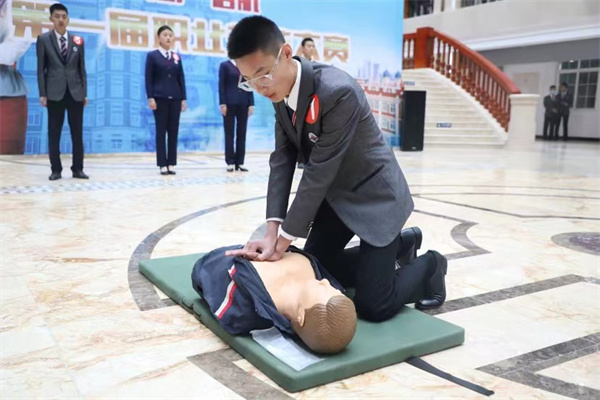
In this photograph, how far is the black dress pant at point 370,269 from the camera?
1836mm

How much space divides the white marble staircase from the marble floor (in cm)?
723

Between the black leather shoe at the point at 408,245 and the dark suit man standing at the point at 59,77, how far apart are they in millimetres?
4162

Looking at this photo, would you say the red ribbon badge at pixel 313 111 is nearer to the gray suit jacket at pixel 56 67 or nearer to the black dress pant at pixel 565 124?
the gray suit jacket at pixel 56 67

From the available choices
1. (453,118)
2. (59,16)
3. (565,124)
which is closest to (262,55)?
(59,16)

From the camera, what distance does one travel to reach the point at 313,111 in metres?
1.72

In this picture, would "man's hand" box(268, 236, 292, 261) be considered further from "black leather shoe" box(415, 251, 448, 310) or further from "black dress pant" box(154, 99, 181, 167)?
"black dress pant" box(154, 99, 181, 167)

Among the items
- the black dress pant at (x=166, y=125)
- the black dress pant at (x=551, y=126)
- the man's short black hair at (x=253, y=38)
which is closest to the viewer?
the man's short black hair at (x=253, y=38)

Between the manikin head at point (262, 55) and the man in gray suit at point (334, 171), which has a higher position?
the manikin head at point (262, 55)

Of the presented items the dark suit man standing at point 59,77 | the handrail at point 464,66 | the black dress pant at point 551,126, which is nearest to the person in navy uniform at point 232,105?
the dark suit man standing at point 59,77

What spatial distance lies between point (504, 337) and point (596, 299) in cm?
64

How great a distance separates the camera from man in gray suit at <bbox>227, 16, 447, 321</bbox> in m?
1.65

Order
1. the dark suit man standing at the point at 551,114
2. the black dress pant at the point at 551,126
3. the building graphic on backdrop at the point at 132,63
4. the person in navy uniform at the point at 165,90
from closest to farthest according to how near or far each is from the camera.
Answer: the person in navy uniform at the point at 165,90, the building graphic on backdrop at the point at 132,63, the dark suit man standing at the point at 551,114, the black dress pant at the point at 551,126

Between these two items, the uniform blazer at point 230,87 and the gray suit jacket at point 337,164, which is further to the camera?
the uniform blazer at point 230,87

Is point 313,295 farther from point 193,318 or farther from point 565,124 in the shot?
point 565,124
